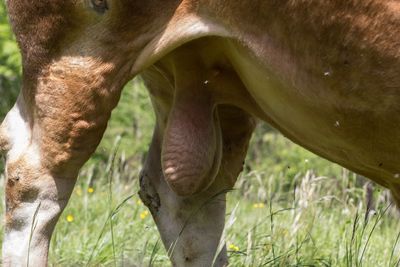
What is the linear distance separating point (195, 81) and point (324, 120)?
65 centimetres

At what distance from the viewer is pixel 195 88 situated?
3955mm

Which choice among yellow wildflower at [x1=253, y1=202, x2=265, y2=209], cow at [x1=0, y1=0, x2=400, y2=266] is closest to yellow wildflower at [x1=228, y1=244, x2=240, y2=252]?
cow at [x1=0, y1=0, x2=400, y2=266]

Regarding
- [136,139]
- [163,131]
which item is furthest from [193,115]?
[136,139]

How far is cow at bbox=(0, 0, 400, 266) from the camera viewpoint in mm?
3252

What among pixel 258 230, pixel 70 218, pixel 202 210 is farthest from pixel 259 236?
pixel 70 218

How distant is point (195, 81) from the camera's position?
395 centimetres

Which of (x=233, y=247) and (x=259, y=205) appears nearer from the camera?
(x=233, y=247)

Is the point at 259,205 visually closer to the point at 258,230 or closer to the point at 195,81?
the point at 258,230

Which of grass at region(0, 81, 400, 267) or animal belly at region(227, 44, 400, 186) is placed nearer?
animal belly at region(227, 44, 400, 186)

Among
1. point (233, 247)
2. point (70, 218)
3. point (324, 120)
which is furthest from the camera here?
point (70, 218)

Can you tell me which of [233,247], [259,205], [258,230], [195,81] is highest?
[259,205]

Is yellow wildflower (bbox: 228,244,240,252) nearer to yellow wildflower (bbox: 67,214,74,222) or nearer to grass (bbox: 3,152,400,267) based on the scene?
grass (bbox: 3,152,400,267)

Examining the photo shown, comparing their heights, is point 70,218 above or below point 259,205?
below

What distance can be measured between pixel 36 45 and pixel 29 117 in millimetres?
303
